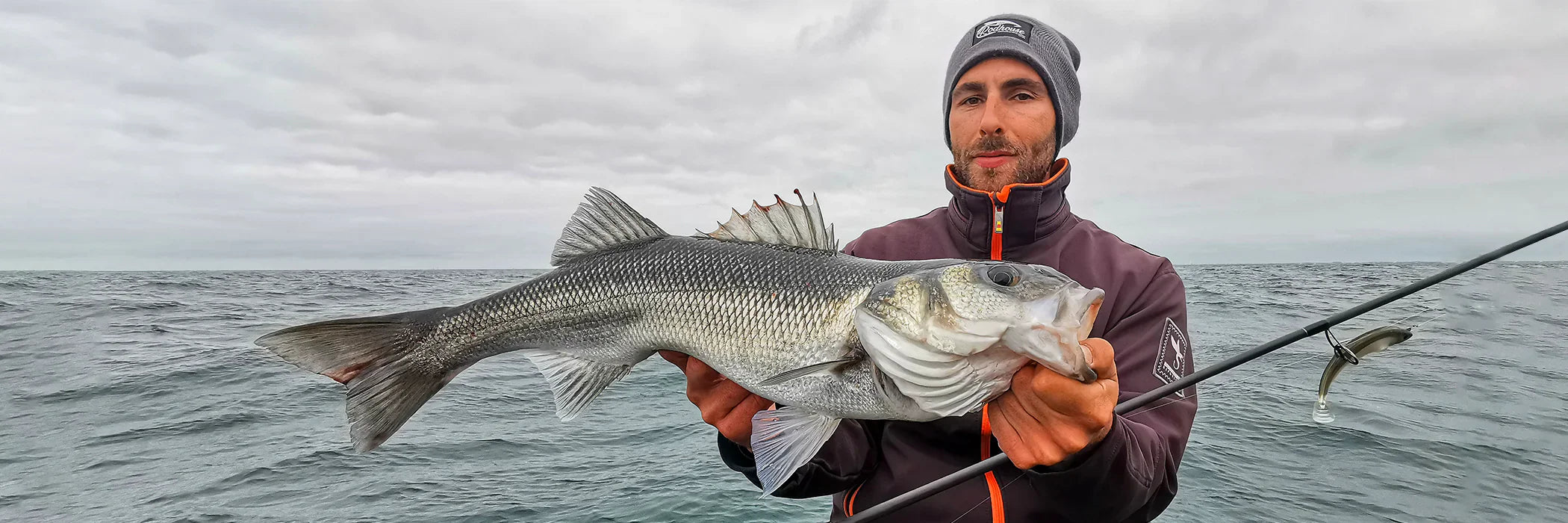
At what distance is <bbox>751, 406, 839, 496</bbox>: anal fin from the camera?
224cm

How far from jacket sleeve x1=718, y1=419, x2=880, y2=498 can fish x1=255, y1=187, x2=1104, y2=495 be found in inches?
13.2

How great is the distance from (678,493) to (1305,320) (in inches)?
604

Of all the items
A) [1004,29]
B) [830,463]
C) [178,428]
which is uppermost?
[1004,29]

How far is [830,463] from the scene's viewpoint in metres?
2.61

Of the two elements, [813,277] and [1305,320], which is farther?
[1305,320]

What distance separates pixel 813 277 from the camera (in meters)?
2.31

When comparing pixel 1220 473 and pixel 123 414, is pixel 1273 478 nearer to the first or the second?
pixel 1220 473

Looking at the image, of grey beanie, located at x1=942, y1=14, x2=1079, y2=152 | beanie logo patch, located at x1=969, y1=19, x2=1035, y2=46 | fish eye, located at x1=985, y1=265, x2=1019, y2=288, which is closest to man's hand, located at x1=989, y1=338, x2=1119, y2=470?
fish eye, located at x1=985, y1=265, x2=1019, y2=288

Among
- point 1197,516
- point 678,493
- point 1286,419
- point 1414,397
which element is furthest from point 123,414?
point 1414,397

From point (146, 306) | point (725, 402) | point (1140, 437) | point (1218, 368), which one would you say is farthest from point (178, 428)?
point (146, 306)

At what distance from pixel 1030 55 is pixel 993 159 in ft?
1.60

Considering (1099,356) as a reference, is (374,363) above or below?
below

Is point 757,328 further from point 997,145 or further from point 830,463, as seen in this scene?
point 997,145

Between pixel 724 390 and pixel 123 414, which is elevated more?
pixel 724 390
